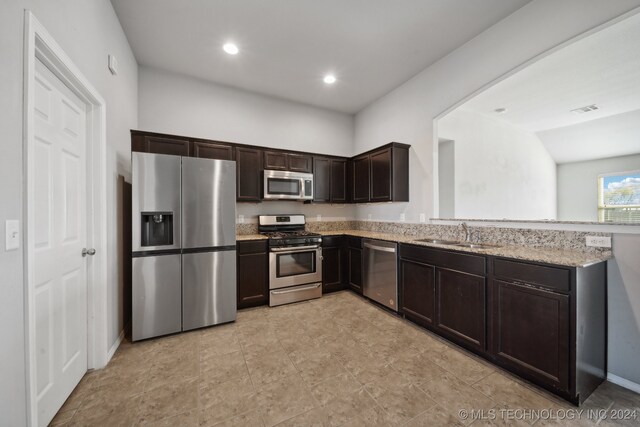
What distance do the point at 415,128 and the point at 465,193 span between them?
1535 mm

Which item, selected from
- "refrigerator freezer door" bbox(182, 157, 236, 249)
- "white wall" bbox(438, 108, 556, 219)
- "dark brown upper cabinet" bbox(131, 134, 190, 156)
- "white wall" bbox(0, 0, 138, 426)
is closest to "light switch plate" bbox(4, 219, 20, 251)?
"white wall" bbox(0, 0, 138, 426)

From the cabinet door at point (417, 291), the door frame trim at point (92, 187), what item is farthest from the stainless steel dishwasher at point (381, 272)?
the door frame trim at point (92, 187)

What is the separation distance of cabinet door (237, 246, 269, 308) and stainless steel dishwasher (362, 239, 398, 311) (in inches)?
56.7

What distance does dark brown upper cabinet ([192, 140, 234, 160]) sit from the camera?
3199 mm

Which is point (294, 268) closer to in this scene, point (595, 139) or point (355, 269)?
point (355, 269)

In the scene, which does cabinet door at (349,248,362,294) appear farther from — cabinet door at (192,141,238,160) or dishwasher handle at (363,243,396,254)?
cabinet door at (192,141,238,160)

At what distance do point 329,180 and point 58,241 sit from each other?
3.34 m

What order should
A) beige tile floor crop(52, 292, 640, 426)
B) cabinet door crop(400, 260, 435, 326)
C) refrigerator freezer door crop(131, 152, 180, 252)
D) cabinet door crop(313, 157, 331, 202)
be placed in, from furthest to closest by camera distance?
1. cabinet door crop(313, 157, 331, 202)
2. cabinet door crop(400, 260, 435, 326)
3. refrigerator freezer door crop(131, 152, 180, 252)
4. beige tile floor crop(52, 292, 640, 426)

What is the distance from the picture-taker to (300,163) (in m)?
3.94

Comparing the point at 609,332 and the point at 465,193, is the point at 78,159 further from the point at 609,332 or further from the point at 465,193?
the point at 465,193

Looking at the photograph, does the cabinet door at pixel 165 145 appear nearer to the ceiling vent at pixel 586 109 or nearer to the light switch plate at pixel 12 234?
the light switch plate at pixel 12 234

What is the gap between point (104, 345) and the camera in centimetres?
204

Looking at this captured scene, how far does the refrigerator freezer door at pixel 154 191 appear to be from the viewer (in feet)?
7.94

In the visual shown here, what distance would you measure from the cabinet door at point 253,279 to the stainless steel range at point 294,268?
0.28 feet
